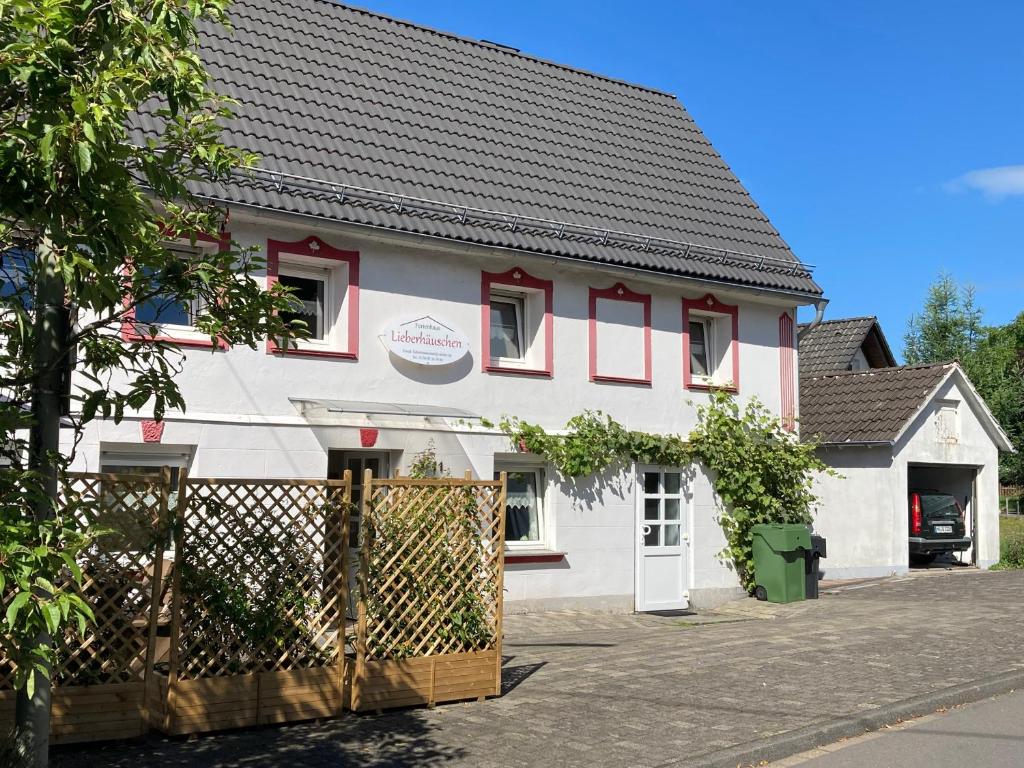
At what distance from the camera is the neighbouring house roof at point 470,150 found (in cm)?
1452

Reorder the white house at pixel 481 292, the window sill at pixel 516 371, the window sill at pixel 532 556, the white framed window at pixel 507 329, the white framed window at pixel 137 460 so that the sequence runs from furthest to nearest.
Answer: the white framed window at pixel 507 329, the window sill at pixel 516 371, the window sill at pixel 532 556, the white house at pixel 481 292, the white framed window at pixel 137 460

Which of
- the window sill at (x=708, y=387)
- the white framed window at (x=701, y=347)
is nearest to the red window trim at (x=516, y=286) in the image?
the window sill at (x=708, y=387)

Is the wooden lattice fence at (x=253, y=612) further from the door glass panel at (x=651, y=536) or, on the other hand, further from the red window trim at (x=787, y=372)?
the red window trim at (x=787, y=372)

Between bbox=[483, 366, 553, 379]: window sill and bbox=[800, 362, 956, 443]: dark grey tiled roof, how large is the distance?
8.28 m

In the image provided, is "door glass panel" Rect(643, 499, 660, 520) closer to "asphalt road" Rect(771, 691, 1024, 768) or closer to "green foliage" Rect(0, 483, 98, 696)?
"asphalt road" Rect(771, 691, 1024, 768)

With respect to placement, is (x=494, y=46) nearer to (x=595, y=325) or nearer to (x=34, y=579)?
(x=595, y=325)

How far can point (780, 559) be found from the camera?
671 inches

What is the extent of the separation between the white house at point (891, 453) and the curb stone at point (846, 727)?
10.0 m

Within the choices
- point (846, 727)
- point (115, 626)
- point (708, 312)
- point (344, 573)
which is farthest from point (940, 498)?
point (115, 626)

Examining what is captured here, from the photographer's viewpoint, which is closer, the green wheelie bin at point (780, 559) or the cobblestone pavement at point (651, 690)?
the cobblestone pavement at point (651, 690)

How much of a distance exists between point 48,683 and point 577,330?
11.5m

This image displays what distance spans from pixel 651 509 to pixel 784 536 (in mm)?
2071

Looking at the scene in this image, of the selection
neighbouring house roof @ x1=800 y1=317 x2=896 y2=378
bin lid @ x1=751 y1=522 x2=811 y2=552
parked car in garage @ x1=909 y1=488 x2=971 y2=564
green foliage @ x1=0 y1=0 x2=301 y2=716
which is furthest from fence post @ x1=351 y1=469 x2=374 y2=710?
Answer: neighbouring house roof @ x1=800 y1=317 x2=896 y2=378

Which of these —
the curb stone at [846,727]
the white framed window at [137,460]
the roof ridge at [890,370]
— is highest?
the roof ridge at [890,370]
